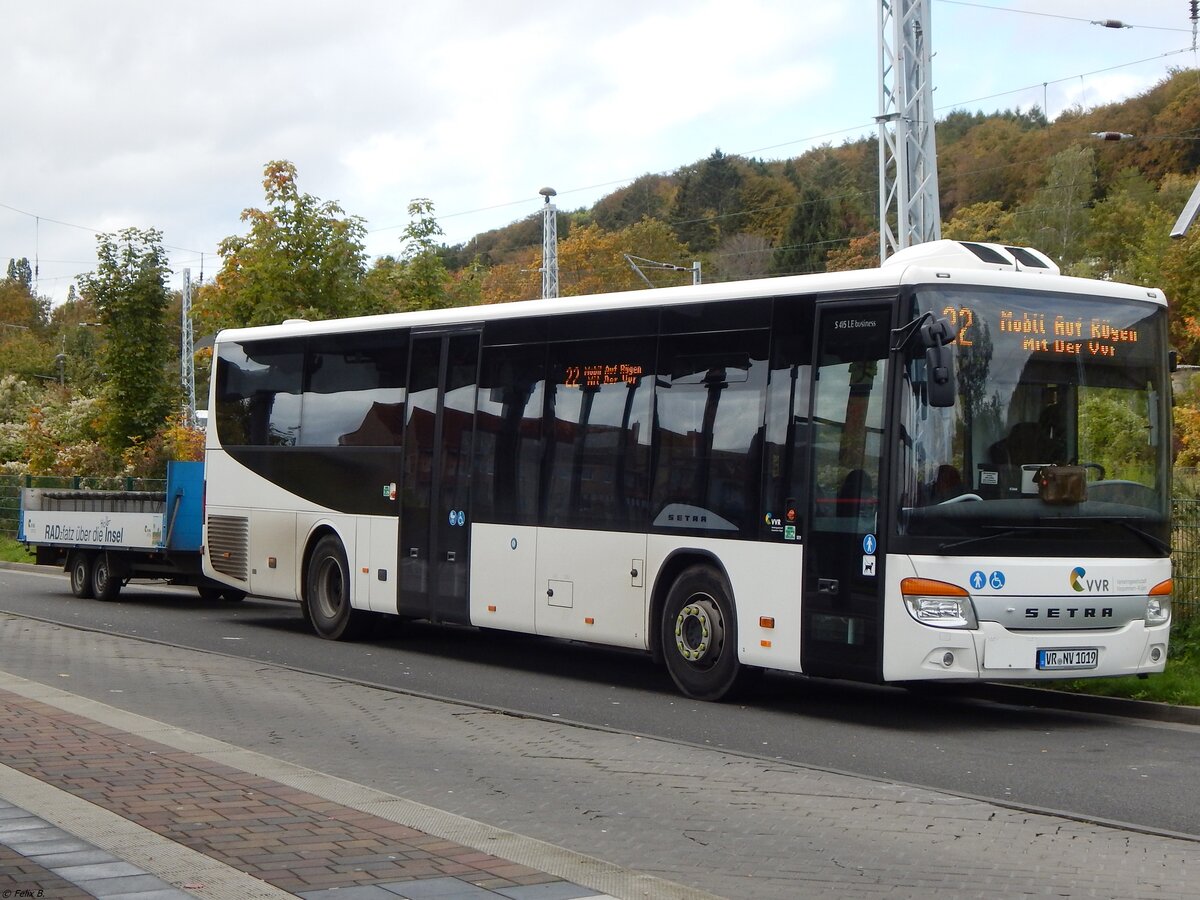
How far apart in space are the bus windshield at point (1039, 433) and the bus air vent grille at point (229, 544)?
33.7 ft

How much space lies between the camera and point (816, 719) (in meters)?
12.0

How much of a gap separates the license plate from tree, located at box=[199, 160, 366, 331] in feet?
69.4

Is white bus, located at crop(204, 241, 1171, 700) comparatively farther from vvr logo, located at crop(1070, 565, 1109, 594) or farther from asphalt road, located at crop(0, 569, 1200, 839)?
asphalt road, located at crop(0, 569, 1200, 839)

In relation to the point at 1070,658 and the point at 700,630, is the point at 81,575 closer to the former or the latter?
the point at 700,630

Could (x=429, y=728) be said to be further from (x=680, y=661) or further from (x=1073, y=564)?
(x=1073, y=564)

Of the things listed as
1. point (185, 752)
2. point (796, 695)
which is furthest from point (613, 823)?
point (796, 695)

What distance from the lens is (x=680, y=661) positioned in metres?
12.9

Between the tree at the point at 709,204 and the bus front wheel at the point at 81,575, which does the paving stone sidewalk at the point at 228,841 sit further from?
the tree at the point at 709,204

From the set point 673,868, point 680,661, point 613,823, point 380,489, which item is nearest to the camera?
point 673,868

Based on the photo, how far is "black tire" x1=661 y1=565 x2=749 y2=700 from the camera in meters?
12.5

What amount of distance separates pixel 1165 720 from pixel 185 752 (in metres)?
7.51

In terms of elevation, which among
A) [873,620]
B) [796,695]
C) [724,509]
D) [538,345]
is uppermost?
[538,345]

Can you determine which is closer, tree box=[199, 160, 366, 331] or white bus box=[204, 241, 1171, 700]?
white bus box=[204, 241, 1171, 700]

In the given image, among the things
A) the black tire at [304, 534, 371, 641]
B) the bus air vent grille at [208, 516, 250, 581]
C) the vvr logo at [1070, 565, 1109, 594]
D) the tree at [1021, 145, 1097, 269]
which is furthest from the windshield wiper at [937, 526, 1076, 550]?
the tree at [1021, 145, 1097, 269]
